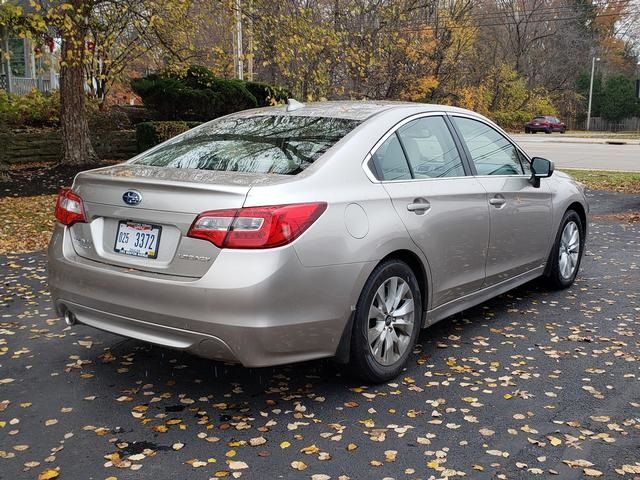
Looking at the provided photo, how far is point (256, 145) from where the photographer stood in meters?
4.15

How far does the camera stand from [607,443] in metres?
3.34

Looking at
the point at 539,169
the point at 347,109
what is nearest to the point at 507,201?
the point at 539,169

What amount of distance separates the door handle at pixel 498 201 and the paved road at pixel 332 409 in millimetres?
950

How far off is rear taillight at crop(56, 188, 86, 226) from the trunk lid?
0.12 ft

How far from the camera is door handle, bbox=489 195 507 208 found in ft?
16.1

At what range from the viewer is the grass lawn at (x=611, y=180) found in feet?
47.7

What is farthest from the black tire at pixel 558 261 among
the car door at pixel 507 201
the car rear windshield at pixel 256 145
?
the car rear windshield at pixel 256 145

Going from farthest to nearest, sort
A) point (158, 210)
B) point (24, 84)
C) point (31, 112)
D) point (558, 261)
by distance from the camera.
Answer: point (24, 84) → point (31, 112) → point (558, 261) → point (158, 210)

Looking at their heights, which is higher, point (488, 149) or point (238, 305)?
point (488, 149)

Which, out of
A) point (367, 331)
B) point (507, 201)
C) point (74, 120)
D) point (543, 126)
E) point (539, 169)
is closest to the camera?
point (367, 331)

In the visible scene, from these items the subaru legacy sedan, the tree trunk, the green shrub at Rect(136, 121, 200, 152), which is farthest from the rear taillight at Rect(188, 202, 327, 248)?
the green shrub at Rect(136, 121, 200, 152)

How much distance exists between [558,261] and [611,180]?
35.5ft

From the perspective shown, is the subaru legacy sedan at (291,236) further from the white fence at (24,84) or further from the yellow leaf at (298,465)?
the white fence at (24,84)

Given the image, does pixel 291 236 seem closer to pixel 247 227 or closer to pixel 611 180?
pixel 247 227
